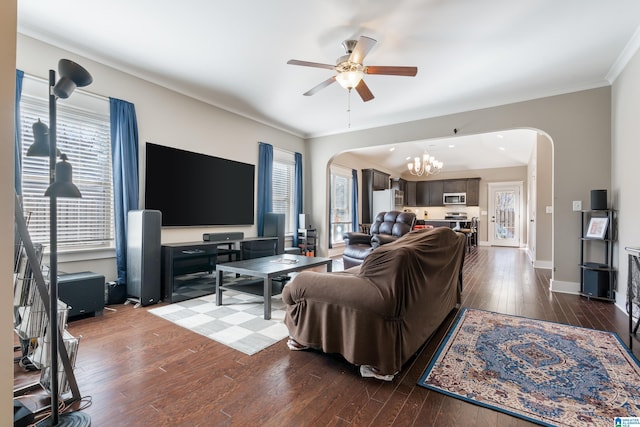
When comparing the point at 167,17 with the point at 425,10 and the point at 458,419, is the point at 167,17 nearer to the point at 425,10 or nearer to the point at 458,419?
the point at 425,10

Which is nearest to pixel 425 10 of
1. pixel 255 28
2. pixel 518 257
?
pixel 255 28

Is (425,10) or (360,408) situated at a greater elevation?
(425,10)

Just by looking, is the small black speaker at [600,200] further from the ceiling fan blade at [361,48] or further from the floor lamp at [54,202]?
the floor lamp at [54,202]

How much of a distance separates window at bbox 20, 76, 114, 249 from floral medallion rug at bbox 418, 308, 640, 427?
372cm

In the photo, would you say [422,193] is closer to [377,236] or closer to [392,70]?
[377,236]

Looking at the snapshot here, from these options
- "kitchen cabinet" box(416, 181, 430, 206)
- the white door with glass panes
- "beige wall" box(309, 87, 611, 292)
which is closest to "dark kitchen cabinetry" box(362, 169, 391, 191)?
"kitchen cabinet" box(416, 181, 430, 206)

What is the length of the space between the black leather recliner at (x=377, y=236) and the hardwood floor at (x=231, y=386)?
232 cm

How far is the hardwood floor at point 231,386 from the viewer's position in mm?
1537

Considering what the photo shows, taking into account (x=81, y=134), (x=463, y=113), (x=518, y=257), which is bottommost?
(x=518, y=257)

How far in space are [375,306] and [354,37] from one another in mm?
2603

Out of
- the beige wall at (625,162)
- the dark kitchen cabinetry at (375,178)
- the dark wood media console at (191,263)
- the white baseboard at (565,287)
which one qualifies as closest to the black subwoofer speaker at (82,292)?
the dark wood media console at (191,263)

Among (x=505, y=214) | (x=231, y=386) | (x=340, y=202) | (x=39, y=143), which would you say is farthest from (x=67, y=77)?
(x=505, y=214)

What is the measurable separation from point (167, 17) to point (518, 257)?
8.50m

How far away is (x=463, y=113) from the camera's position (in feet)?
15.9
